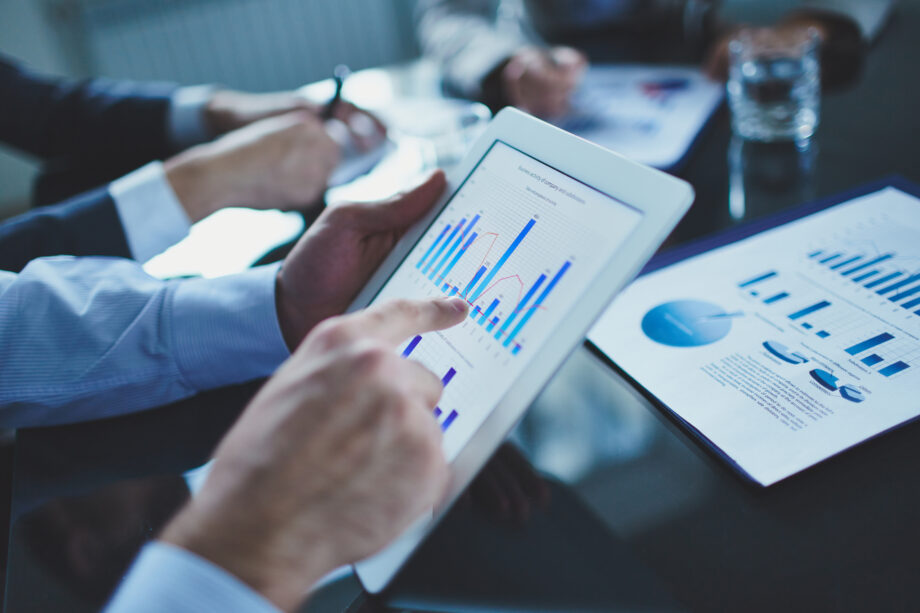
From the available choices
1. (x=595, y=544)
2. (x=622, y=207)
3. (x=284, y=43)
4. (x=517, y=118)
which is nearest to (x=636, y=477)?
(x=595, y=544)

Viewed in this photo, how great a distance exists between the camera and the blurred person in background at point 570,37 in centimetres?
101

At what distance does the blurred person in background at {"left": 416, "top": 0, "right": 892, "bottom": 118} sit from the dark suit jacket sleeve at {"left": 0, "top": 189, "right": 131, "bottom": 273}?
0.60 meters

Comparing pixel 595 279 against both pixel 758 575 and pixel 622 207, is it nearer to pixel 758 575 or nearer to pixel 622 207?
pixel 622 207

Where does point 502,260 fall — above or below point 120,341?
above

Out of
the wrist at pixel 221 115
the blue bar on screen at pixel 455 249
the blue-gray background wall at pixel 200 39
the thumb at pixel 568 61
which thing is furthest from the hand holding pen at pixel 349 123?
the blue-gray background wall at pixel 200 39

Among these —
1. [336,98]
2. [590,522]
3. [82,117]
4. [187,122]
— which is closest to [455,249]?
[590,522]

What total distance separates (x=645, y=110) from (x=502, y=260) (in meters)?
0.59

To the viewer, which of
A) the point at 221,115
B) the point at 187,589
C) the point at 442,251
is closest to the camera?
the point at 187,589

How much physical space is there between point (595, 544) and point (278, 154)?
2.36 feet

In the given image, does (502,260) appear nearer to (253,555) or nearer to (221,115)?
(253,555)

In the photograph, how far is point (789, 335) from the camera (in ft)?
1.62

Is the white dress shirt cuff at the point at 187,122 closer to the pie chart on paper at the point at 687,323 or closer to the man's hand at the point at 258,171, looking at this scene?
the man's hand at the point at 258,171

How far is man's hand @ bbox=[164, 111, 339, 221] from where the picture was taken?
0.88 metres

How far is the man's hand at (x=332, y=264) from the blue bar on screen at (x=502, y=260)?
165 millimetres
